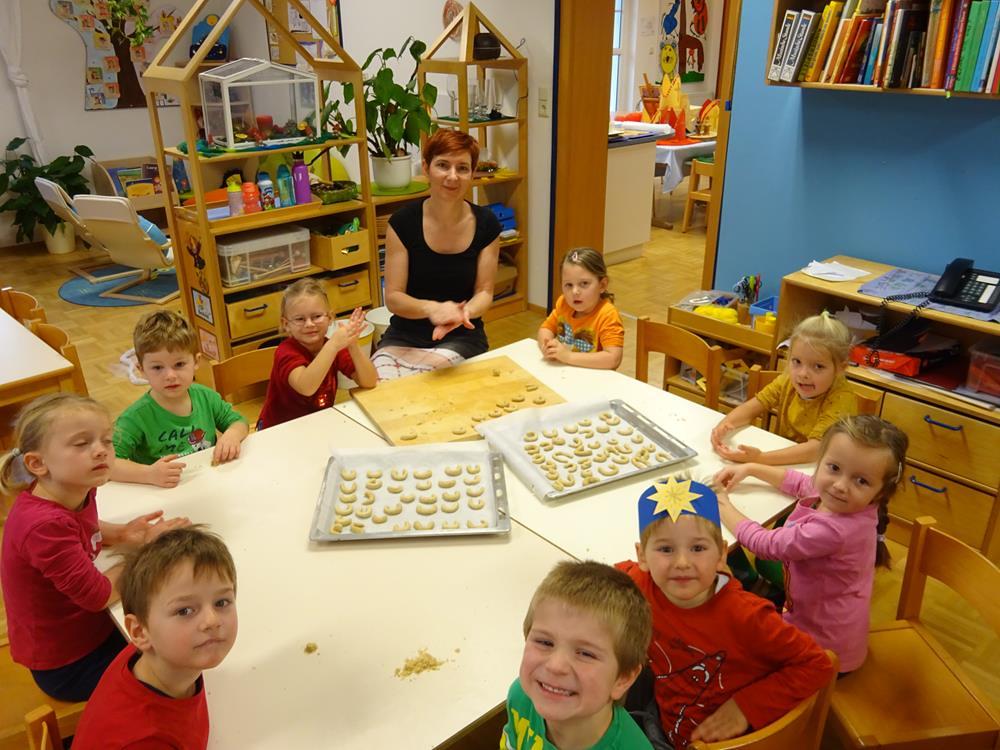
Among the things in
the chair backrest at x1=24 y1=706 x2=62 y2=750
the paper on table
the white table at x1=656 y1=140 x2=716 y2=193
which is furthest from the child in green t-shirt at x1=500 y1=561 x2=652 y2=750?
the white table at x1=656 y1=140 x2=716 y2=193

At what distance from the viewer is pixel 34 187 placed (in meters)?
5.80

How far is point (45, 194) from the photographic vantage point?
5.24 m

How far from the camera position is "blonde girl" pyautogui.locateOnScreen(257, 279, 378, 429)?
80.4 inches

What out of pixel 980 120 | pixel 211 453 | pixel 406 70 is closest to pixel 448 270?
pixel 211 453

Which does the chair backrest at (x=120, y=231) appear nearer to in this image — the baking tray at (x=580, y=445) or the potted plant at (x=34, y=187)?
the potted plant at (x=34, y=187)

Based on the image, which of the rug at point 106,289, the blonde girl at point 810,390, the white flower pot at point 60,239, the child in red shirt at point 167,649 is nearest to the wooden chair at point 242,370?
the child in red shirt at point 167,649

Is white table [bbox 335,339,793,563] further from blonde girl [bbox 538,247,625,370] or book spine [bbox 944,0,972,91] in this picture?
book spine [bbox 944,0,972,91]

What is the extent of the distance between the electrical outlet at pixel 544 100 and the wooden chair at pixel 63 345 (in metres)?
2.88

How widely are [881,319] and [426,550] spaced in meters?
2.11

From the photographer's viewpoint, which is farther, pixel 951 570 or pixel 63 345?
pixel 63 345

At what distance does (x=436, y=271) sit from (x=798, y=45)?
5.14ft

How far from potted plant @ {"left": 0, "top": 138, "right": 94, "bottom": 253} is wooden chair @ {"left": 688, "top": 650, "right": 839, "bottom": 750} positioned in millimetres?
6237

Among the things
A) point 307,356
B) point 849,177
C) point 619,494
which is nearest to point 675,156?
point 849,177

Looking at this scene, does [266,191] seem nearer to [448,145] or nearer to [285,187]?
[285,187]
